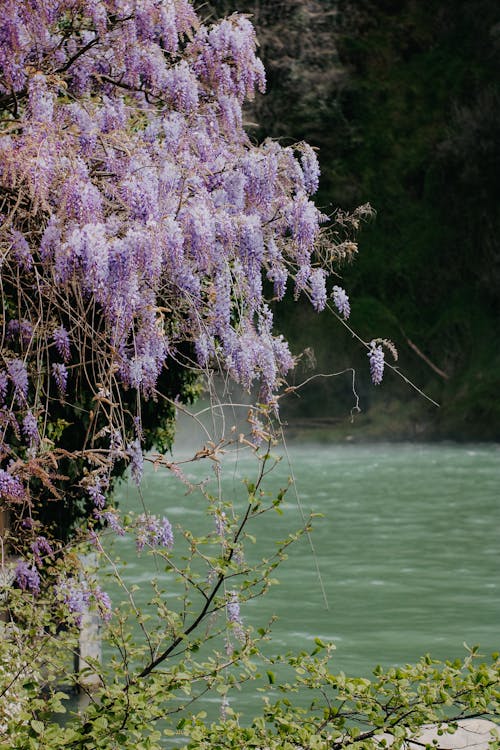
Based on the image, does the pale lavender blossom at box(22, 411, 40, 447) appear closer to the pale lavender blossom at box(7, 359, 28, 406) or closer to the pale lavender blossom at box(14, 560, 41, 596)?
the pale lavender blossom at box(7, 359, 28, 406)

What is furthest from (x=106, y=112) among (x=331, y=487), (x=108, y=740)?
(x=331, y=487)

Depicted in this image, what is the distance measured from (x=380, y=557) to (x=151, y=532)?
7.01 meters

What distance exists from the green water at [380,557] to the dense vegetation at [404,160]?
20.6 feet

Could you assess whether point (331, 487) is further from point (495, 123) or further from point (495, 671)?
point (495, 671)

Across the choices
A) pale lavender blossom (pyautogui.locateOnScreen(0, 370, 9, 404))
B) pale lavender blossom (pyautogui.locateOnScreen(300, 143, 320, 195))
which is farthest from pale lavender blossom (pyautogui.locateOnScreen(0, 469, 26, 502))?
pale lavender blossom (pyautogui.locateOnScreen(300, 143, 320, 195))

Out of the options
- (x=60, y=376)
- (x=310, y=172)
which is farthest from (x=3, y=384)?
(x=310, y=172)

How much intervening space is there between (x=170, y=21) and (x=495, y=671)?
291cm

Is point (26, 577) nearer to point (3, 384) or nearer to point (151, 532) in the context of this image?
point (151, 532)

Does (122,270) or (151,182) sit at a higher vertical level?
(151,182)

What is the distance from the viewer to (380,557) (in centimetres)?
1150

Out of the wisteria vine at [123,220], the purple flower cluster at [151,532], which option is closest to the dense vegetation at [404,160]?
the wisteria vine at [123,220]

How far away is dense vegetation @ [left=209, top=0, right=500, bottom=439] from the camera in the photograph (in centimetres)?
2594

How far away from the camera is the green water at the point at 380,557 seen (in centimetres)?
834

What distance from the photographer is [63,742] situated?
3627 mm
